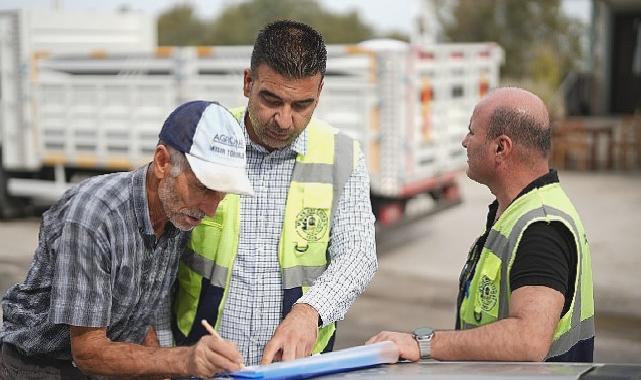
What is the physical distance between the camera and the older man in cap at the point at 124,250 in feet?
7.88

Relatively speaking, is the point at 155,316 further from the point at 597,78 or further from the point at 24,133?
the point at 597,78

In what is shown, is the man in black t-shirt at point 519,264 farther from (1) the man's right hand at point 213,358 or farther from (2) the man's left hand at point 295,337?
(1) the man's right hand at point 213,358

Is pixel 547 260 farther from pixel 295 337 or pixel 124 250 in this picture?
pixel 124 250

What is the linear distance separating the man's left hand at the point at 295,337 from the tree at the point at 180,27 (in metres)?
53.0

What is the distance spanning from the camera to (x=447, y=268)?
9828mm

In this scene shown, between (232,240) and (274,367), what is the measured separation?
755 mm

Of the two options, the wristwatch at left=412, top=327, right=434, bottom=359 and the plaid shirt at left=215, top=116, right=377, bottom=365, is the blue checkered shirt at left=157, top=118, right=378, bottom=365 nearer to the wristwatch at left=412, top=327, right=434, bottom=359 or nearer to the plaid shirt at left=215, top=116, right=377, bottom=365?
the plaid shirt at left=215, top=116, right=377, bottom=365

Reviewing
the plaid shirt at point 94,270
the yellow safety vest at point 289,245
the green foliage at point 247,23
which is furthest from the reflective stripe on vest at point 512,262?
the green foliage at point 247,23

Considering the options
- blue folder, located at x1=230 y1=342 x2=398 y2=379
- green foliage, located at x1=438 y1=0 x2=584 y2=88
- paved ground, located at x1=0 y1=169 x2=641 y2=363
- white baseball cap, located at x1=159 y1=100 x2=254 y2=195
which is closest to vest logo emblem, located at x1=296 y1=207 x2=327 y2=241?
white baseball cap, located at x1=159 y1=100 x2=254 y2=195

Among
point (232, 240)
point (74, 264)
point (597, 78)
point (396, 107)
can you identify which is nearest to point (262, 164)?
point (232, 240)

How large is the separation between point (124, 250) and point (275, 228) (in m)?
0.61

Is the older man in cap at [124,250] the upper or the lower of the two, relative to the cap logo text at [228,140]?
lower

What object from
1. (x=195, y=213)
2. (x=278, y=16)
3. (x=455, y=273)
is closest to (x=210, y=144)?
(x=195, y=213)

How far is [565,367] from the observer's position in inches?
90.0
